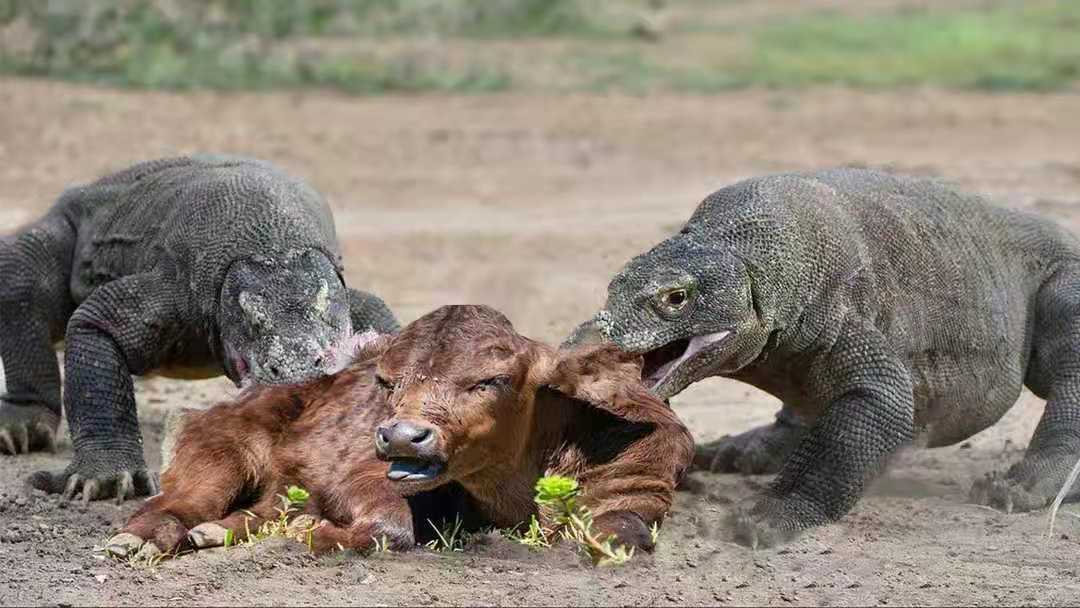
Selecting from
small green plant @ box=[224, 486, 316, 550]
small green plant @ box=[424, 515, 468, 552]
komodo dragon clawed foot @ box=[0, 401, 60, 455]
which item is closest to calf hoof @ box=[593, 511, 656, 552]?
small green plant @ box=[424, 515, 468, 552]

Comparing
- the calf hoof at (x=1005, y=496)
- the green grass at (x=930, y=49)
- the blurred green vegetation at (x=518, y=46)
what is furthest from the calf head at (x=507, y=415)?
the green grass at (x=930, y=49)

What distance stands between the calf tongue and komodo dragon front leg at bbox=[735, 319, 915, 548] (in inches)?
68.5

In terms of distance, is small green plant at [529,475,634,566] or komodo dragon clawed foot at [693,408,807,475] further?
komodo dragon clawed foot at [693,408,807,475]

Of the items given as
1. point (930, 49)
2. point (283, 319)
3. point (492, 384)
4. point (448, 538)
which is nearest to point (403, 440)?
point (492, 384)

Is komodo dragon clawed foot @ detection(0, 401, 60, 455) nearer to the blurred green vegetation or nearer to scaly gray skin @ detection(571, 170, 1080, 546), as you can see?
scaly gray skin @ detection(571, 170, 1080, 546)

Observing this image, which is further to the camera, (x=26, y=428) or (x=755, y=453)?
(x=755, y=453)

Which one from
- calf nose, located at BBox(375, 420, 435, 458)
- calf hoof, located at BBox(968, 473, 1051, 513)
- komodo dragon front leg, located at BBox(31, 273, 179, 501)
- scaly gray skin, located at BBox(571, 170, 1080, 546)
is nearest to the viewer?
calf nose, located at BBox(375, 420, 435, 458)

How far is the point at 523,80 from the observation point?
1986 centimetres

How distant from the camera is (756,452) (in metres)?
8.27

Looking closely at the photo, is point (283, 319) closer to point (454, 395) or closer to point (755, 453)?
point (454, 395)

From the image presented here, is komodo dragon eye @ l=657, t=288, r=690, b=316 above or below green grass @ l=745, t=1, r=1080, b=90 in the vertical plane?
above

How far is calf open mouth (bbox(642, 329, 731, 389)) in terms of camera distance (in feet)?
21.1

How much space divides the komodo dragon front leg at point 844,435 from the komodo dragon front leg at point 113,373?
2.30 metres

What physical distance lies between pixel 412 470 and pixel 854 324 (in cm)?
238
